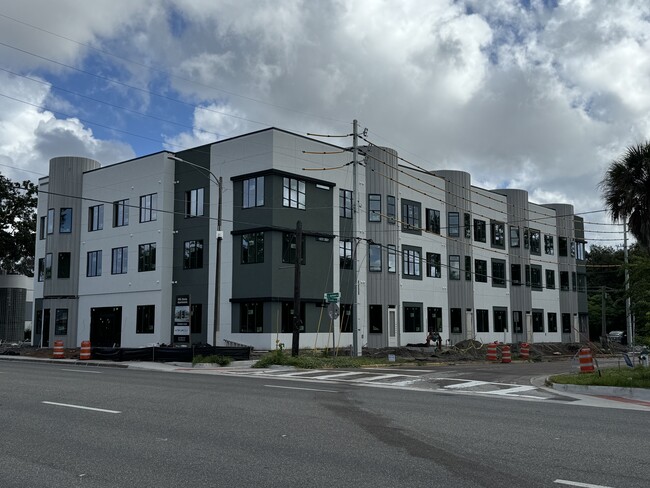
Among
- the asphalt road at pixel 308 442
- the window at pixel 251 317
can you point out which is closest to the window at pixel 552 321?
the window at pixel 251 317

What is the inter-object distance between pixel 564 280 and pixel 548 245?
3813 millimetres

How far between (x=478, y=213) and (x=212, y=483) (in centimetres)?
4567

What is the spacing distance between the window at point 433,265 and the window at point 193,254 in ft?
52.1

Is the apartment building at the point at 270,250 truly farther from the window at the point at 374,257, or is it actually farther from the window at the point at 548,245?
the window at the point at 548,245

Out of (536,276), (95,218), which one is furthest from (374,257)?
(95,218)

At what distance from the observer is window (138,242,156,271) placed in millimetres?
41341

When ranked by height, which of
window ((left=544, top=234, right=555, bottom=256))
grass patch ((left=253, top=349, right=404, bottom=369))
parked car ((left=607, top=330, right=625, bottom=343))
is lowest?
grass patch ((left=253, top=349, right=404, bottom=369))

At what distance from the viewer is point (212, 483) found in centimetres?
666

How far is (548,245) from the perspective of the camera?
57.1m

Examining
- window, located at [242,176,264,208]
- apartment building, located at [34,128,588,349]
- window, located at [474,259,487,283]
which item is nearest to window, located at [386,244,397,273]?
apartment building, located at [34,128,588,349]

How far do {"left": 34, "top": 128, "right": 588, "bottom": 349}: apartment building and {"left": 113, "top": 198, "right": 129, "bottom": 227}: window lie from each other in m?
0.11

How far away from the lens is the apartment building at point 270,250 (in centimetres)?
3659

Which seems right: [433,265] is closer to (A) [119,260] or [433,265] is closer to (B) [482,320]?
(B) [482,320]

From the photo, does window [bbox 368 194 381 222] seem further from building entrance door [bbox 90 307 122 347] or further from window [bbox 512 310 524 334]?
building entrance door [bbox 90 307 122 347]
